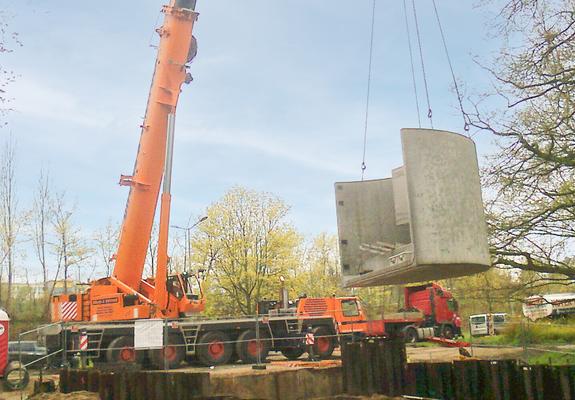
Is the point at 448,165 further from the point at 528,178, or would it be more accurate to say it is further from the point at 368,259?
the point at 528,178

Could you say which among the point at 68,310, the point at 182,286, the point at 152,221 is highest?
the point at 152,221

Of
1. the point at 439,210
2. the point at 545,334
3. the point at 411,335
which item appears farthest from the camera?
the point at 411,335

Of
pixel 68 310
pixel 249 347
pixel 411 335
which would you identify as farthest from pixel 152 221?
pixel 411 335

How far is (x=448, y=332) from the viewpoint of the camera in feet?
92.1

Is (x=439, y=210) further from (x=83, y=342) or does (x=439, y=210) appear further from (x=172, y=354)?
(x=83, y=342)

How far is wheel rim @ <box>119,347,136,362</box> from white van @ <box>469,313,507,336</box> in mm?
24400

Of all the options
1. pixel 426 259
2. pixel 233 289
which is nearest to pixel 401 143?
pixel 426 259

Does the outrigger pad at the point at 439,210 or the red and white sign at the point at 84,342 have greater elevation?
the outrigger pad at the point at 439,210

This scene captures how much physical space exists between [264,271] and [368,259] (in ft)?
99.2

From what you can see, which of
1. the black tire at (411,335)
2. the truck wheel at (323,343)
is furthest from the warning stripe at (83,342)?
the black tire at (411,335)

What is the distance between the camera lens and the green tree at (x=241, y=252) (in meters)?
37.9

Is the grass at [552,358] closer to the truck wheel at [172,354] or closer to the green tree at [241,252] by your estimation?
the truck wheel at [172,354]

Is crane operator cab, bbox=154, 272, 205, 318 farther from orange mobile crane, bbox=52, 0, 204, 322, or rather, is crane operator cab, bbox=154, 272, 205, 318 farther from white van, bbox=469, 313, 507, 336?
white van, bbox=469, 313, 507, 336

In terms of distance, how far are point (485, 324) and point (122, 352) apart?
2833 cm
